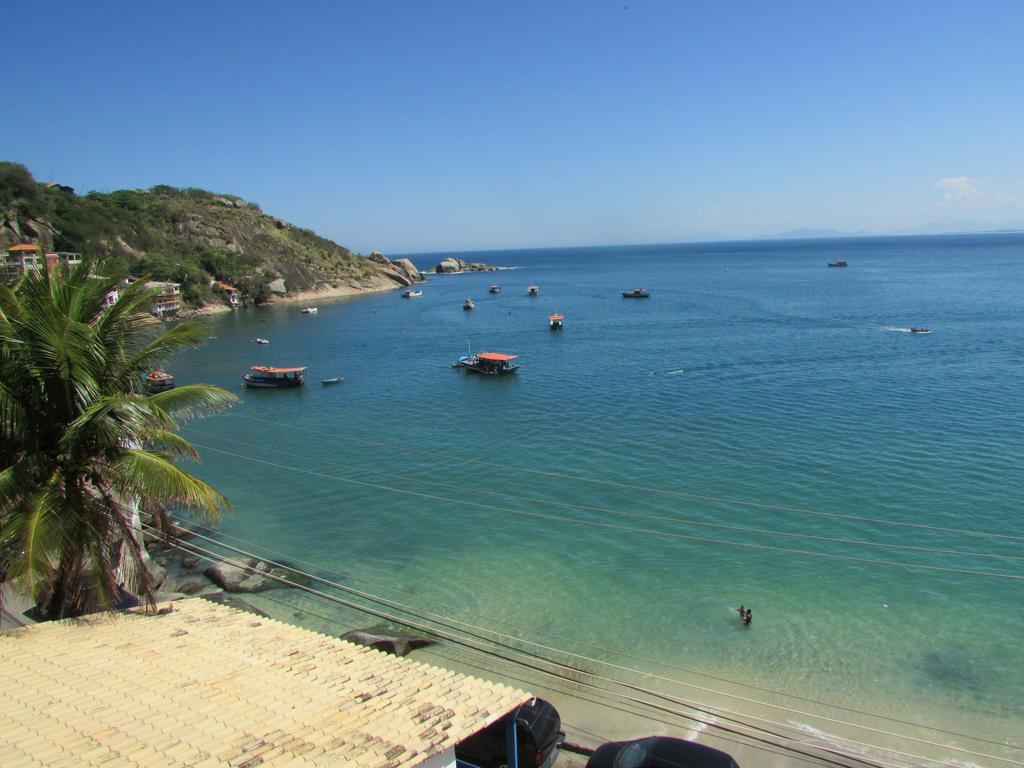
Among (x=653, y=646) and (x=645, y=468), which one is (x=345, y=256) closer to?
(x=645, y=468)

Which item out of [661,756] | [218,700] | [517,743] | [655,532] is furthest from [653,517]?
[218,700]

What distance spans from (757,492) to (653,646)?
1229cm

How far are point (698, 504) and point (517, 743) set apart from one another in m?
17.2

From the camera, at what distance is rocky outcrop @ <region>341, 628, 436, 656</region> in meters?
16.8

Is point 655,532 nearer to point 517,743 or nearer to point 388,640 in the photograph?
point 388,640

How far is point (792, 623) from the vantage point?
738 inches

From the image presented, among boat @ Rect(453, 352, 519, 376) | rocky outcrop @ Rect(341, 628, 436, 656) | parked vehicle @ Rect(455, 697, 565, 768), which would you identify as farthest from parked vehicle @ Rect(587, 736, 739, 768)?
boat @ Rect(453, 352, 519, 376)

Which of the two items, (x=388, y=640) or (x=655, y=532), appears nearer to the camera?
(x=388, y=640)

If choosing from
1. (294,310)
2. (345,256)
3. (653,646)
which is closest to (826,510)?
(653,646)

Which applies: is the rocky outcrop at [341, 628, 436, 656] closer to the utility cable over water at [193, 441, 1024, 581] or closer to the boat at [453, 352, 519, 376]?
the utility cable over water at [193, 441, 1024, 581]

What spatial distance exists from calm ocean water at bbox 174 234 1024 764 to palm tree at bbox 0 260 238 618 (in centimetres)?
903

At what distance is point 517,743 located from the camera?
11.8 m

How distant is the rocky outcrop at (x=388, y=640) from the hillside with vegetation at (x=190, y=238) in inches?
2552

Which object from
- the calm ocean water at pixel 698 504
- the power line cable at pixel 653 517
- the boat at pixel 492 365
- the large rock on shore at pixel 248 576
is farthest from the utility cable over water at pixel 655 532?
the boat at pixel 492 365
